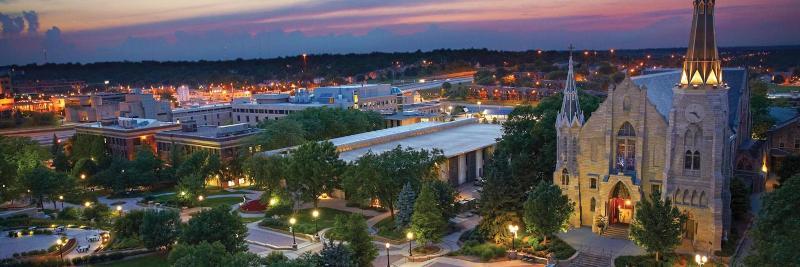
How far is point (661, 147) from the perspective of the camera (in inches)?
1689

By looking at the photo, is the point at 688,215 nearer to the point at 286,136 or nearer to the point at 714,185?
the point at 714,185

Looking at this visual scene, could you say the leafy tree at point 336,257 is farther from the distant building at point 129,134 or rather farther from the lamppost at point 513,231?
the distant building at point 129,134

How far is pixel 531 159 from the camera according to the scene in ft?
167

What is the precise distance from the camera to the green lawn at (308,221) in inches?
1976

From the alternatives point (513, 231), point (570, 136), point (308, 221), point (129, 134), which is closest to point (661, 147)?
point (570, 136)

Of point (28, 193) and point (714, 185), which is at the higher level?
point (714, 185)

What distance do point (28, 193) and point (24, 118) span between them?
93.4 metres

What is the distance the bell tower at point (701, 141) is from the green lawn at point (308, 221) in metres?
24.5

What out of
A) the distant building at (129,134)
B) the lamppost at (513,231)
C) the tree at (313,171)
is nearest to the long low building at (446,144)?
the tree at (313,171)

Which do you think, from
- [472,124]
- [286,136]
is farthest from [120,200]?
[472,124]

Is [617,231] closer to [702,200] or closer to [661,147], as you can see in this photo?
[702,200]

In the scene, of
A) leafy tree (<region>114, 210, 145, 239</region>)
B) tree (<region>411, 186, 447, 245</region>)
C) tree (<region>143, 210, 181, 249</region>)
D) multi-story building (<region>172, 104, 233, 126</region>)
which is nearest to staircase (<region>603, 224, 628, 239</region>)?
tree (<region>411, 186, 447, 245</region>)

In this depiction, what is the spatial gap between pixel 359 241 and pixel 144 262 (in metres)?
17.0

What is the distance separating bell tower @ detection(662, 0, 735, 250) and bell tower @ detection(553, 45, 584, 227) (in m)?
6.49
